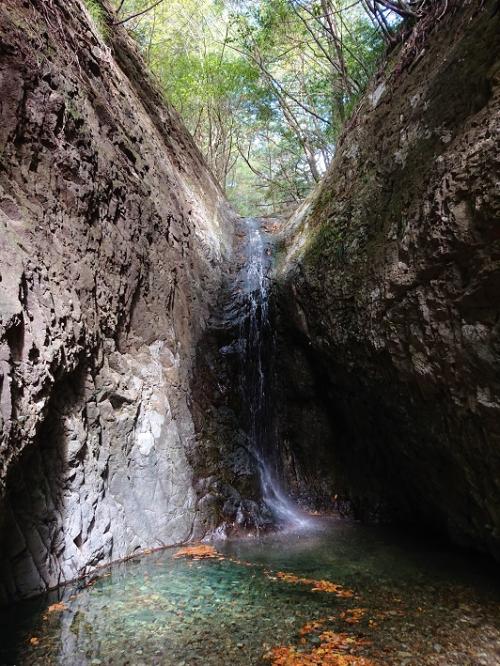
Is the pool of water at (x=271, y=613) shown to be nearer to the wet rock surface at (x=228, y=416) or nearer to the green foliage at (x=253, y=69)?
the wet rock surface at (x=228, y=416)

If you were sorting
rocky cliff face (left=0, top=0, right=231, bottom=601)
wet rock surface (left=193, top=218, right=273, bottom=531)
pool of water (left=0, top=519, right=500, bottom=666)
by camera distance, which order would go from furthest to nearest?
wet rock surface (left=193, top=218, right=273, bottom=531) → rocky cliff face (left=0, top=0, right=231, bottom=601) → pool of water (left=0, top=519, right=500, bottom=666)

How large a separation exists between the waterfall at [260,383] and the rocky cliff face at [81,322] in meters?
1.38

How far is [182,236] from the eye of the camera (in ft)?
28.6

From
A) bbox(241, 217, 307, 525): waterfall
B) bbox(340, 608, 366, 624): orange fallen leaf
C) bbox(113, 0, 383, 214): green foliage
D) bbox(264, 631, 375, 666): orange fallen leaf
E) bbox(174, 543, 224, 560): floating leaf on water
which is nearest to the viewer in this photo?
bbox(264, 631, 375, 666): orange fallen leaf

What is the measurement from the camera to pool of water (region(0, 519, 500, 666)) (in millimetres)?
3266

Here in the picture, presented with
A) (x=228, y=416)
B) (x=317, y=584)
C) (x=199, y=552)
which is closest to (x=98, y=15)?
(x=228, y=416)

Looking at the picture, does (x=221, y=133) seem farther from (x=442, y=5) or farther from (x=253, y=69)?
(x=442, y=5)

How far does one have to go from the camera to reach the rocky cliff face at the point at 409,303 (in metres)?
4.06

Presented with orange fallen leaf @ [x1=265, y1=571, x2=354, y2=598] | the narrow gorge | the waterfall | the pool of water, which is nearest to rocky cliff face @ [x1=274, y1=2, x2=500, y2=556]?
the narrow gorge

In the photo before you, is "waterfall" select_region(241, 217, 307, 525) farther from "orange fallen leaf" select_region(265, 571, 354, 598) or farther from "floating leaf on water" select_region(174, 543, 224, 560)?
"orange fallen leaf" select_region(265, 571, 354, 598)

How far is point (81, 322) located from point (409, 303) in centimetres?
366

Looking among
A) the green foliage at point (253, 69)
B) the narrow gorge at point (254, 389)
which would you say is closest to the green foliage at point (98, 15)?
the narrow gorge at point (254, 389)

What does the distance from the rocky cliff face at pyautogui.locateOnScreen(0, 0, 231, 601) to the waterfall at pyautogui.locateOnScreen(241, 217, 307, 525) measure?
1384mm

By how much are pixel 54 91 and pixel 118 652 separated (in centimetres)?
600
